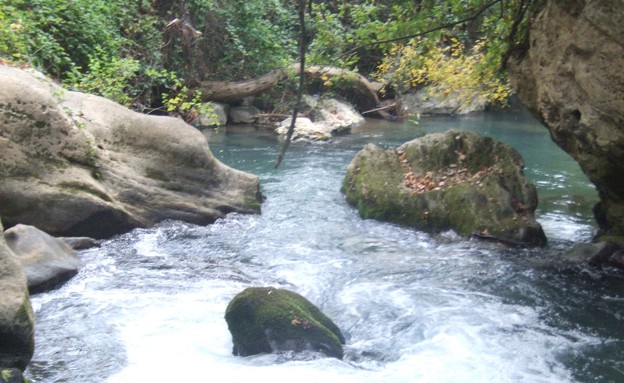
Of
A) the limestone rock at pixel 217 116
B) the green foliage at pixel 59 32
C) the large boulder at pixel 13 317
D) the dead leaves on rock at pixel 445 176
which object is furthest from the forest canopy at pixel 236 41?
the large boulder at pixel 13 317

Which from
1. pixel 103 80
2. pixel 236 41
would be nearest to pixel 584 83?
pixel 103 80

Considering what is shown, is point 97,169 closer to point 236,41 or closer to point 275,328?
point 275,328

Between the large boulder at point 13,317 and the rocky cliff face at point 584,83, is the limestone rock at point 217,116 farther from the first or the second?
the large boulder at point 13,317

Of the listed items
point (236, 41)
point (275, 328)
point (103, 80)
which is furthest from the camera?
point (236, 41)

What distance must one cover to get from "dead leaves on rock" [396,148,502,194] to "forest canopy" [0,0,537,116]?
137cm

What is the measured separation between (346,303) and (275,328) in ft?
4.83

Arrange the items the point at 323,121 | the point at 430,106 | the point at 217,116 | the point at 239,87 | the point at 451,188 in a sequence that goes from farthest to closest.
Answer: the point at 430,106 < the point at 323,121 < the point at 239,87 < the point at 217,116 < the point at 451,188

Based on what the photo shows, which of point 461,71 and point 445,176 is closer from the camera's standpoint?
point 445,176

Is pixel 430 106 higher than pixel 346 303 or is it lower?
higher

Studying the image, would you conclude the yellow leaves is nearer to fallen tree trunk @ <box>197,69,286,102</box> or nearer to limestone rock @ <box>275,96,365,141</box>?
limestone rock @ <box>275,96,365,141</box>

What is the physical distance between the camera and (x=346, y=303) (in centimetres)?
741

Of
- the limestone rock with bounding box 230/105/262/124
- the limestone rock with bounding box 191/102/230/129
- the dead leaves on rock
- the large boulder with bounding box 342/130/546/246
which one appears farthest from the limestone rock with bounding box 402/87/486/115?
the dead leaves on rock

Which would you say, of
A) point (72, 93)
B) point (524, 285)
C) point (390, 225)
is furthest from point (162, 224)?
point (524, 285)

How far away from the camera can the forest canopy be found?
923cm
